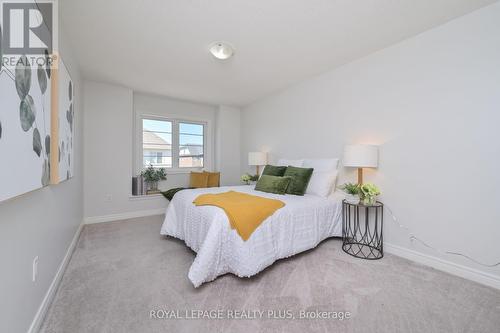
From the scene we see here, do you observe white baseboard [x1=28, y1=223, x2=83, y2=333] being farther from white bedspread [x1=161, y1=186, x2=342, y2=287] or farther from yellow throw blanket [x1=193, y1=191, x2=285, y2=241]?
yellow throw blanket [x1=193, y1=191, x2=285, y2=241]

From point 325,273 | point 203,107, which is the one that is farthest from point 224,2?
point 203,107

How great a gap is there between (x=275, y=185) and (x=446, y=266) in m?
1.89

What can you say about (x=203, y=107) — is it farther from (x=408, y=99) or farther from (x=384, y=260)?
(x=384, y=260)

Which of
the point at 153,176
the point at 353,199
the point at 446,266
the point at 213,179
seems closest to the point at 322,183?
the point at 353,199

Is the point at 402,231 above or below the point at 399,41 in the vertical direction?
below

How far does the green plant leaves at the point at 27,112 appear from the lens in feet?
3.47

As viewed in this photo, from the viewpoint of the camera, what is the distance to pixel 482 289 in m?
1.75

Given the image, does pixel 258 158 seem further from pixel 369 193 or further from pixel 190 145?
pixel 369 193

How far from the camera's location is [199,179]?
4.42 metres

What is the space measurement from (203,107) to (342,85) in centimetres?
307

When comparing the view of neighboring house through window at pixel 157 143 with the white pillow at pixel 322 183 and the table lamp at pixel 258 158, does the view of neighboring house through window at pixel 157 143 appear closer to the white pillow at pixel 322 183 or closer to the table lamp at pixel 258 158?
the table lamp at pixel 258 158

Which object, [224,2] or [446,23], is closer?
[224,2]

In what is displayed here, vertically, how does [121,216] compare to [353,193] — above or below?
below

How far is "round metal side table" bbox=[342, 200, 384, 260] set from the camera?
2.46m
